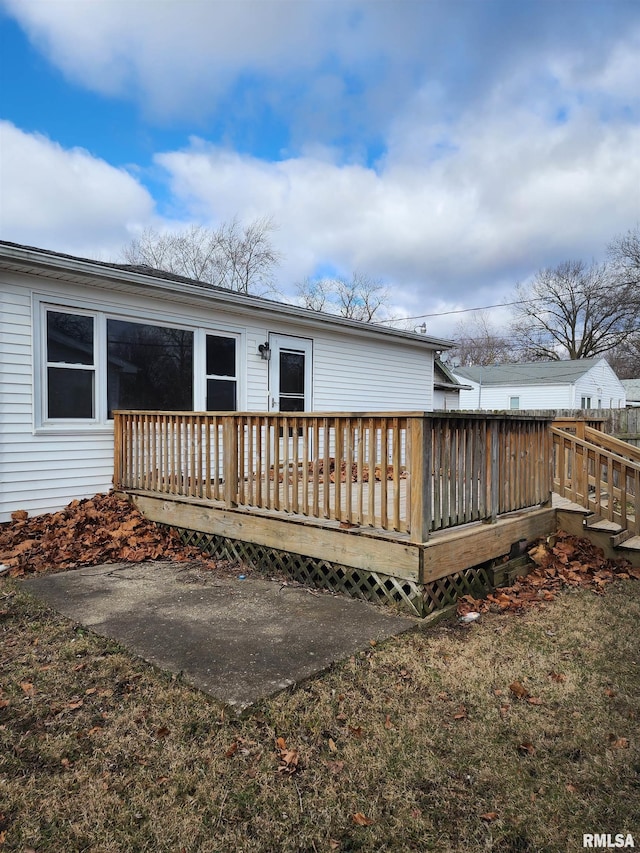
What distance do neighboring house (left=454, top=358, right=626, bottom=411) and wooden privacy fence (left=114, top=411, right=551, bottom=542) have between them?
25928 millimetres

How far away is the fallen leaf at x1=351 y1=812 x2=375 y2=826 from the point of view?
1856mm

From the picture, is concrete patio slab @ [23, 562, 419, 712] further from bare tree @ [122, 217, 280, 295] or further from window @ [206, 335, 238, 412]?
bare tree @ [122, 217, 280, 295]

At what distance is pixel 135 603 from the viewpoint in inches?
158

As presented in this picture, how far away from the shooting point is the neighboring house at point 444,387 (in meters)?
17.0

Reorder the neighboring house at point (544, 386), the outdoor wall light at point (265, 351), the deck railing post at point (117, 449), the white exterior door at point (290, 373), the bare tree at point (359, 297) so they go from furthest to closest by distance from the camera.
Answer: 1. the bare tree at point (359, 297)
2. the neighboring house at point (544, 386)
3. the white exterior door at point (290, 373)
4. the outdoor wall light at point (265, 351)
5. the deck railing post at point (117, 449)

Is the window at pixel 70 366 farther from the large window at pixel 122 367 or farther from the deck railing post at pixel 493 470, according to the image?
the deck railing post at pixel 493 470

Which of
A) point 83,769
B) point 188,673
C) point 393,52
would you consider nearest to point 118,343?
point 188,673

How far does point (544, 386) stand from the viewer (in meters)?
29.7

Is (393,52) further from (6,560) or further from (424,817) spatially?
(424,817)

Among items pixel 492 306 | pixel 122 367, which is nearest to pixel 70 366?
pixel 122 367

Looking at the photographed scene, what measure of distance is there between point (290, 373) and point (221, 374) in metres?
1.30

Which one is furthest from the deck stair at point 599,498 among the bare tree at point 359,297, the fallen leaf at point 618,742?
the bare tree at point 359,297

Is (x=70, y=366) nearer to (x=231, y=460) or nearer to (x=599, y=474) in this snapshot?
(x=231, y=460)

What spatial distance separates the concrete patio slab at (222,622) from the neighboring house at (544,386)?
27313 millimetres
